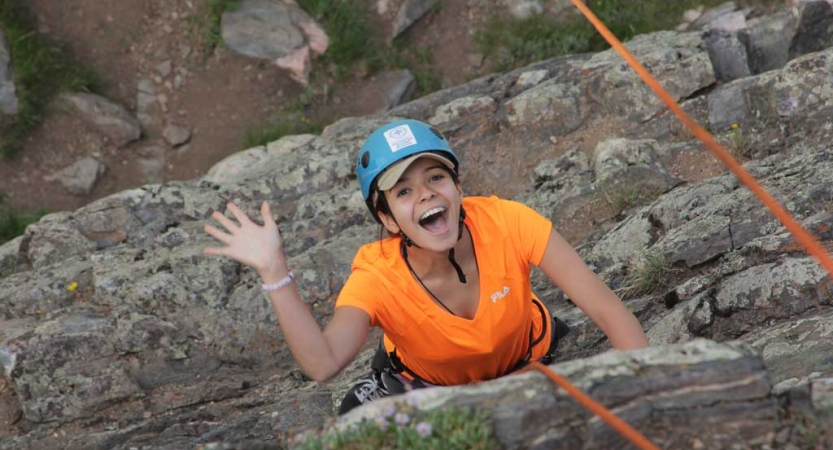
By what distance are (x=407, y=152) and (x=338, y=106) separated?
8307 millimetres

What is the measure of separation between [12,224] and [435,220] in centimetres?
851

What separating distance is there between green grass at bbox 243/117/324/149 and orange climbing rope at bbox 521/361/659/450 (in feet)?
29.0

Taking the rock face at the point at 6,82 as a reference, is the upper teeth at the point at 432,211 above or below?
below

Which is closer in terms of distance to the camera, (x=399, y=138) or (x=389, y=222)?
(x=399, y=138)

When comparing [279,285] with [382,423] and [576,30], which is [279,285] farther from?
[576,30]

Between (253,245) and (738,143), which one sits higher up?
(253,245)

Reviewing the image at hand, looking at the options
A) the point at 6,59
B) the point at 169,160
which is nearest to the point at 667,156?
Result: the point at 169,160

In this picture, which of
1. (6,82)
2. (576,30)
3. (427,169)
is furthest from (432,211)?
(6,82)

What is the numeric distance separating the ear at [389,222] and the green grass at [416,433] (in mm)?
1117

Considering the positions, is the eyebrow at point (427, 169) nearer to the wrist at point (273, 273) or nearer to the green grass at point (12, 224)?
the wrist at point (273, 273)

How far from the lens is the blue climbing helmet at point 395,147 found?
11.9 ft

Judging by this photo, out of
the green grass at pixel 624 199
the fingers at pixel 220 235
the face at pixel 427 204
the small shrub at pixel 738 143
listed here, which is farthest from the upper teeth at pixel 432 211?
the small shrub at pixel 738 143

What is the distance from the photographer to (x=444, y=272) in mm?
3855

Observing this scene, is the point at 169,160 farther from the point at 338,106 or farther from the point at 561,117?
the point at 561,117
